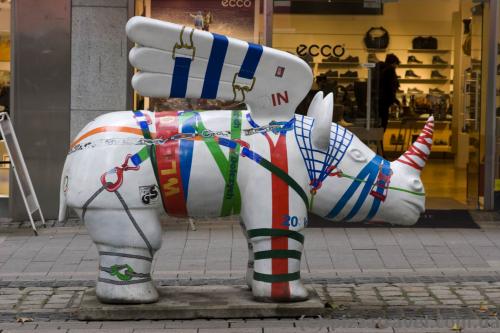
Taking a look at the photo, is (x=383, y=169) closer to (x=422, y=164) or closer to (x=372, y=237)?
(x=422, y=164)

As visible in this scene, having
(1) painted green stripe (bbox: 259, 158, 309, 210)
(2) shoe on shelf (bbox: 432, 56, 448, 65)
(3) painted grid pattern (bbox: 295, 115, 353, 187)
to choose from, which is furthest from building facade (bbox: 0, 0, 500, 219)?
(1) painted green stripe (bbox: 259, 158, 309, 210)

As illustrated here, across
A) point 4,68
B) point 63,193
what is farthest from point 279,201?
point 4,68

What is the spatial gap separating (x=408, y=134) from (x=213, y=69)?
20.7 feet

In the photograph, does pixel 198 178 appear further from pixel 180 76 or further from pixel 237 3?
pixel 237 3

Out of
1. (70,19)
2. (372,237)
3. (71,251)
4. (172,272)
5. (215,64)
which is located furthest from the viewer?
(70,19)

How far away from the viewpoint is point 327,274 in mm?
8914

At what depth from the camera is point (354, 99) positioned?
11.9 metres

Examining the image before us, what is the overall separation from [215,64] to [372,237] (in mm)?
4340

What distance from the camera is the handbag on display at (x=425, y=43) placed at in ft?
43.4

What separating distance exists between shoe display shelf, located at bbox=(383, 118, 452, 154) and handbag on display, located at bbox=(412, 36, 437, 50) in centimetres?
98

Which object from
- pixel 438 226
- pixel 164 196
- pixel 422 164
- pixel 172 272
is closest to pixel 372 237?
pixel 438 226

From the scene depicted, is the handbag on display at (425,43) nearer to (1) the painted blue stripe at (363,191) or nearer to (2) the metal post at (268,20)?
(2) the metal post at (268,20)

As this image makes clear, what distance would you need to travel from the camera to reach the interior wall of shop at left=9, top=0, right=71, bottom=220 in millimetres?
11445

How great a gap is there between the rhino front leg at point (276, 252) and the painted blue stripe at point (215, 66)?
0.85m
